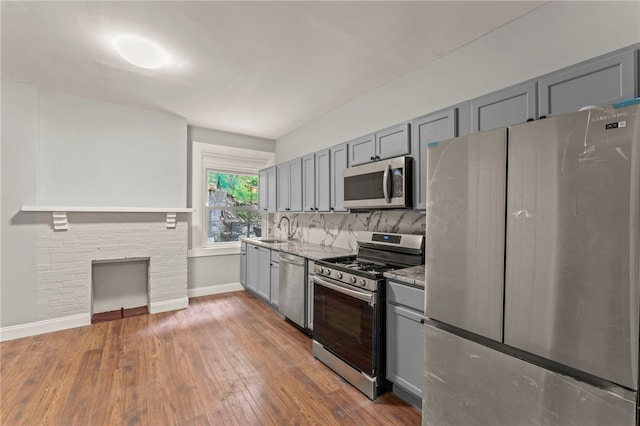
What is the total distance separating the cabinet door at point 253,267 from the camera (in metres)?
4.16

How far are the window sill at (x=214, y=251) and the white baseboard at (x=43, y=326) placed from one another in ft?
4.87

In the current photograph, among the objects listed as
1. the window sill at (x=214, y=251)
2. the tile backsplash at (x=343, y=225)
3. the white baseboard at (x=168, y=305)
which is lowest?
the white baseboard at (x=168, y=305)

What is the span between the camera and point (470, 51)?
2.31 meters

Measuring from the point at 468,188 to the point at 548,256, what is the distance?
17.9 inches

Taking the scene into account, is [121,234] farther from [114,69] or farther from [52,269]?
[114,69]

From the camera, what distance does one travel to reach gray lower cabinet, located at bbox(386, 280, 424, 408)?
72.7 inches

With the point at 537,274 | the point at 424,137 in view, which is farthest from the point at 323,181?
the point at 537,274

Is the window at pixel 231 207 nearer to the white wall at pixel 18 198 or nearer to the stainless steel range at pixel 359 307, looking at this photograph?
the white wall at pixel 18 198

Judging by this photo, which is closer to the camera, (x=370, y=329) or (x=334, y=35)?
(x=370, y=329)

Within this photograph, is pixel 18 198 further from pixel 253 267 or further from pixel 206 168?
pixel 253 267

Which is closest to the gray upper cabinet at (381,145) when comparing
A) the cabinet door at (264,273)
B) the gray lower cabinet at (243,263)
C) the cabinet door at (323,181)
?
the cabinet door at (323,181)

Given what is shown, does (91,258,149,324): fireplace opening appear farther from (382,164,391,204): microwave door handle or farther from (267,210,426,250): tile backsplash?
(382,164,391,204): microwave door handle

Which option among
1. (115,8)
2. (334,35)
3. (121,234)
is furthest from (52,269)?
(334,35)

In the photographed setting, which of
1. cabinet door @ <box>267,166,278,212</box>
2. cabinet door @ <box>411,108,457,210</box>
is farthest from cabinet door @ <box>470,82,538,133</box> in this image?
cabinet door @ <box>267,166,278,212</box>
